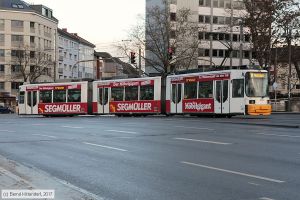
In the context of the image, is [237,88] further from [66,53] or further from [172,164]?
[66,53]

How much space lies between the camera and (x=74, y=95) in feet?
146

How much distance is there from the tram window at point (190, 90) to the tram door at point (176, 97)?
2.01 feet

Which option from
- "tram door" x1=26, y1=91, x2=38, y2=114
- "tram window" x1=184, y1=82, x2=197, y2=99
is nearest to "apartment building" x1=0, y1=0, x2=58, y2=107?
"tram door" x1=26, y1=91, x2=38, y2=114

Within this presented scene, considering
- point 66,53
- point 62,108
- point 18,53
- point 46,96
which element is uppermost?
point 66,53

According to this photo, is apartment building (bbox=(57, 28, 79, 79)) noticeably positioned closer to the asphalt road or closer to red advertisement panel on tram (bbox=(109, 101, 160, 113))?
red advertisement panel on tram (bbox=(109, 101, 160, 113))

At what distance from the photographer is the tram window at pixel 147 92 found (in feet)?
128

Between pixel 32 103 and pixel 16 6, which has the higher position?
pixel 16 6

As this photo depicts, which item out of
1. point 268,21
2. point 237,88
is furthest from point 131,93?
point 268,21

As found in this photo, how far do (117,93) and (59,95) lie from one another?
247 inches

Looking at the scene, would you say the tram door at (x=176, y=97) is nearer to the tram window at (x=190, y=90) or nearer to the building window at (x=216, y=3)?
the tram window at (x=190, y=90)

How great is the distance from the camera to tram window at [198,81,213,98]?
1338 inches

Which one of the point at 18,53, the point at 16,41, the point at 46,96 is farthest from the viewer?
the point at 16,41

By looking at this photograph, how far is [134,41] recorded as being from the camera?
67938 mm

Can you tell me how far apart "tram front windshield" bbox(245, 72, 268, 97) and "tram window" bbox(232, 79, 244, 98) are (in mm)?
327
